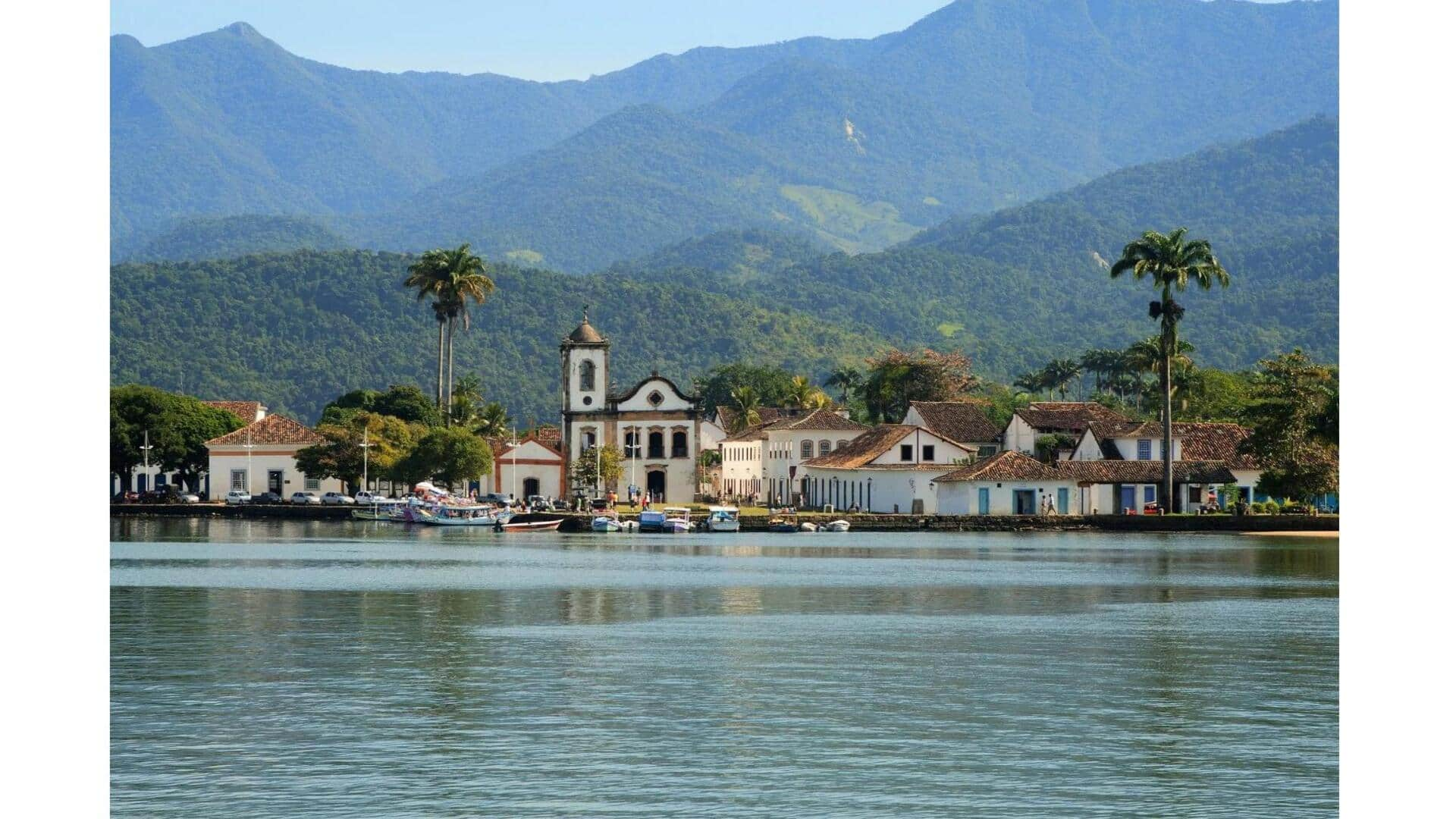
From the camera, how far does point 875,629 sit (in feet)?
136

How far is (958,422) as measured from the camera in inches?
4422

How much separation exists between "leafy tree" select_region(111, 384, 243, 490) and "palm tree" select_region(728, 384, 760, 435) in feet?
136

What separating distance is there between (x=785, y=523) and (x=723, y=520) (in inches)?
162

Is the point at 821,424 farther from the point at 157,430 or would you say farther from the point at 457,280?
the point at 157,430

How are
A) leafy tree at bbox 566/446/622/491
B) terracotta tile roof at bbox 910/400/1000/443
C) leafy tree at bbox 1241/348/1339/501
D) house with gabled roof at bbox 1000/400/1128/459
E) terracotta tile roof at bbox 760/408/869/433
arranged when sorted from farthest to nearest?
terracotta tile roof at bbox 760/408/869/433, leafy tree at bbox 566/446/622/491, terracotta tile roof at bbox 910/400/1000/443, house with gabled roof at bbox 1000/400/1128/459, leafy tree at bbox 1241/348/1339/501

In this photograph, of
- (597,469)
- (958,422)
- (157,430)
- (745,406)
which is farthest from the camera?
(745,406)

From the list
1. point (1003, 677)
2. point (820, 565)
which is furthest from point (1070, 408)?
point (1003, 677)

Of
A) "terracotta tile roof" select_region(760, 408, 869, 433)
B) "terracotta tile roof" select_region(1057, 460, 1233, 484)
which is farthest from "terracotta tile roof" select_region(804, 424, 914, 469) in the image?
"terracotta tile roof" select_region(1057, 460, 1233, 484)

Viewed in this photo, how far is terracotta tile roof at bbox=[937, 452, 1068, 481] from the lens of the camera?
318ft

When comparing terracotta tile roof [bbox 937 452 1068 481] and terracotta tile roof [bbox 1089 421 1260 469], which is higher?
terracotta tile roof [bbox 1089 421 1260 469]

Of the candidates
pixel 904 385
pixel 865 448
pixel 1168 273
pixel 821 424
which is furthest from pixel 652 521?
pixel 904 385

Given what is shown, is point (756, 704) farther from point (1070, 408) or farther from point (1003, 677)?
point (1070, 408)

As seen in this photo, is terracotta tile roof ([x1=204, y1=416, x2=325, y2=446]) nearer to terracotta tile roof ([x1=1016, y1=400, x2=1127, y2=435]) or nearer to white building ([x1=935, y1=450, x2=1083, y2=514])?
terracotta tile roof ([x1=1016, y1=400, x2=1127, y2=435])

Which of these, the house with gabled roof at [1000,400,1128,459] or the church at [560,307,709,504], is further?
the church at [560,307,709,504]
